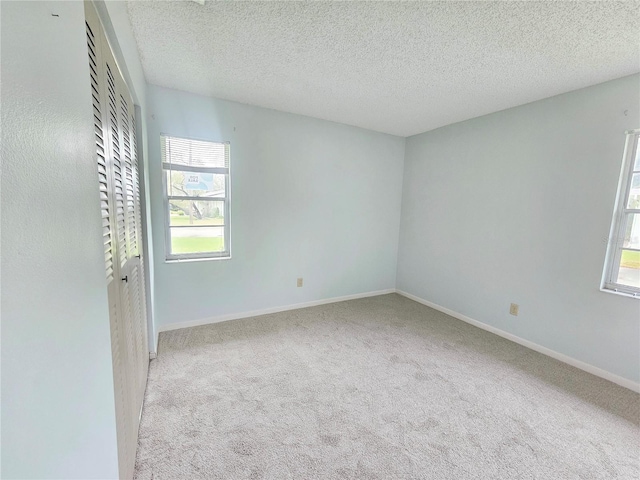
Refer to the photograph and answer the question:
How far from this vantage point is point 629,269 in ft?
7.20

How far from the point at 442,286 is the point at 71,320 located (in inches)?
146

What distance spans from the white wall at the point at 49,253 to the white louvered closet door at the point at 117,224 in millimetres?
209

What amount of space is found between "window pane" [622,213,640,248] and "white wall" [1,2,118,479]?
133 inches

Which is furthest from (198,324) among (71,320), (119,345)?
(71,320)

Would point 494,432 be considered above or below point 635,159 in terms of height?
below

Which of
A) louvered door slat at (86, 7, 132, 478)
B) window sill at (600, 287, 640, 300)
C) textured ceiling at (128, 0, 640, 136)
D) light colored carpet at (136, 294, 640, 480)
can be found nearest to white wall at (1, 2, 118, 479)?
louvered door slat at (86, 7, 132, 478)

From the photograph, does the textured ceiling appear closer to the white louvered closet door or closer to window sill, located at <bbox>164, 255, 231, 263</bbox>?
the white louvered closet door

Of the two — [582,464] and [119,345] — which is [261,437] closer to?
[119,345]

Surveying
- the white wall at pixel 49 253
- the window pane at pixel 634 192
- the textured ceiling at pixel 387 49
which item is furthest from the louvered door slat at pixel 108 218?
the window pane at pixel 634 192

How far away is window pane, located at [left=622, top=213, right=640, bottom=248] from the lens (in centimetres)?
215

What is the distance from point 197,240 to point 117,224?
1743 millimetres

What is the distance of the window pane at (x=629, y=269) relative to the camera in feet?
7.09

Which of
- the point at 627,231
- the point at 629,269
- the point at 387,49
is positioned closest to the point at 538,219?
the point at 627,231

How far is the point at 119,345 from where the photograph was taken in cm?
113
